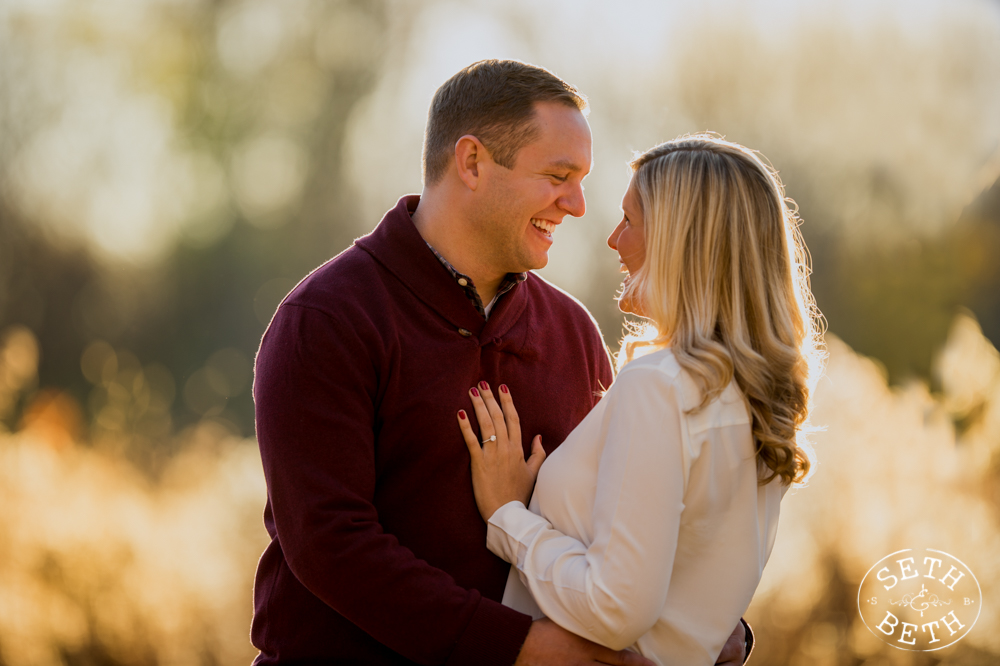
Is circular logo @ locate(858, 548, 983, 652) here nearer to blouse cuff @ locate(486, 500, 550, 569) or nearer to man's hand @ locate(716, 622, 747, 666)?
man's hand @ locate(716, 622, 747, 666)

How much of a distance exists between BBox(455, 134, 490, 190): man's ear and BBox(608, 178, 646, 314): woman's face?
35 cm

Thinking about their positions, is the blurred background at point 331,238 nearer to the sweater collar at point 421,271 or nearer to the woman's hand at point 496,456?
the woman's hand at point 496,456

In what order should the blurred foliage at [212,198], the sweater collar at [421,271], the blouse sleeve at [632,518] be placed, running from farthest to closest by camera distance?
the blurred foliage at [212,198] < the sweater collar at [421,271] < the blouse sleeve at [632,518]

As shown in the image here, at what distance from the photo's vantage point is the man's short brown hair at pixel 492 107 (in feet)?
5.73

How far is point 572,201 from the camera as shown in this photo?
1.80 meters

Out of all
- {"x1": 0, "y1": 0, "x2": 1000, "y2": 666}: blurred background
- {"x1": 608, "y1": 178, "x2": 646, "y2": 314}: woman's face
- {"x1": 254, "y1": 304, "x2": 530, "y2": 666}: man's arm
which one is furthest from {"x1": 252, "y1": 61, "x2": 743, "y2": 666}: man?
{"x1": 0, "y1": 0, "x2": 1000, "y2": 666}: blurred background

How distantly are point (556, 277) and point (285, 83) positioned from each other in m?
1.70

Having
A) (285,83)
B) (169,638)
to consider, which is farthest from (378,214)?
(169,638)

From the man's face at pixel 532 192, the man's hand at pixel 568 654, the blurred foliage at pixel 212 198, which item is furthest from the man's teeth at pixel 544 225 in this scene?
the blurred foliage at pixel 212 198

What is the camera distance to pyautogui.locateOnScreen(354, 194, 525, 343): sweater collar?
1683 mm

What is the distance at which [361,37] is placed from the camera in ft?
13.2

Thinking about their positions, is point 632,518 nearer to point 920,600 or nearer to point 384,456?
point 384,456

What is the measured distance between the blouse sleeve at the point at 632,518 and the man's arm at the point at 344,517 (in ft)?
0.59

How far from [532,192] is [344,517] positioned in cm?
79
